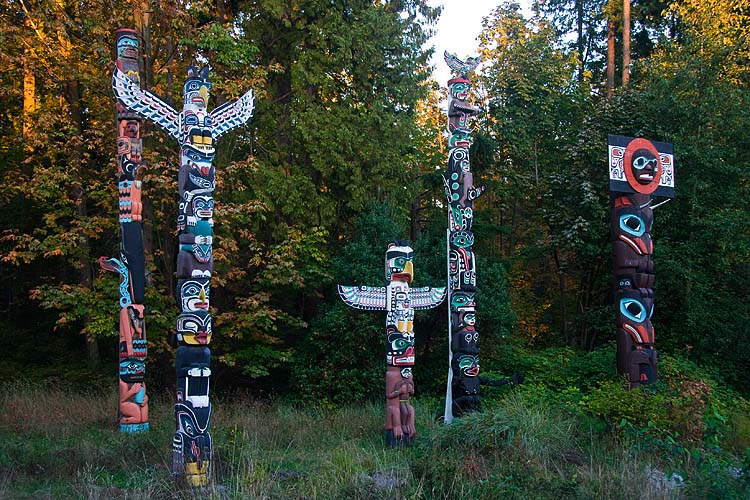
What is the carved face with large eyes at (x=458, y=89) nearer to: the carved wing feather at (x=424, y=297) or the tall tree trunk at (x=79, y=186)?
the carved wing feather at (x=424, y=297)

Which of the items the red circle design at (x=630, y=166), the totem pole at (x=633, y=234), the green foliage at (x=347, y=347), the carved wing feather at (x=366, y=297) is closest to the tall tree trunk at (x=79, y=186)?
the green foliage at (x=347, y=347)

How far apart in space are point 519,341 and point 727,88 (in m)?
7.09

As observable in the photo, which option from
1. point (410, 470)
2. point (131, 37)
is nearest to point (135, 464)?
point (410, 470)

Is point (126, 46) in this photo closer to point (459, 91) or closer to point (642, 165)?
point (459, 91)

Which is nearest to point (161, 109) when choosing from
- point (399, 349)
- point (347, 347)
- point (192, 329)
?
point (192, 329)

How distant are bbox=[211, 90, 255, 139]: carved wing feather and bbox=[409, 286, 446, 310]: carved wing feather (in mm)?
3309

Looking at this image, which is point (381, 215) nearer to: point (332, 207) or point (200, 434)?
point (332, 207)

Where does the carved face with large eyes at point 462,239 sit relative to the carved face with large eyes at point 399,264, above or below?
above

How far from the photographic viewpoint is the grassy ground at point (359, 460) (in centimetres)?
560

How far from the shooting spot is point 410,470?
625 centimetres

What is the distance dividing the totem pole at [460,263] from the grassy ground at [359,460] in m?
0.79

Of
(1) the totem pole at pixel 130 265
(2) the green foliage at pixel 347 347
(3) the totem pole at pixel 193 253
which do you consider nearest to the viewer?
(3) the totem pole at pixel 193 253

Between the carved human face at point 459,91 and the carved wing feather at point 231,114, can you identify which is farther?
the carved human face at point 459,91

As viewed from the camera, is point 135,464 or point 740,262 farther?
point 740,262
